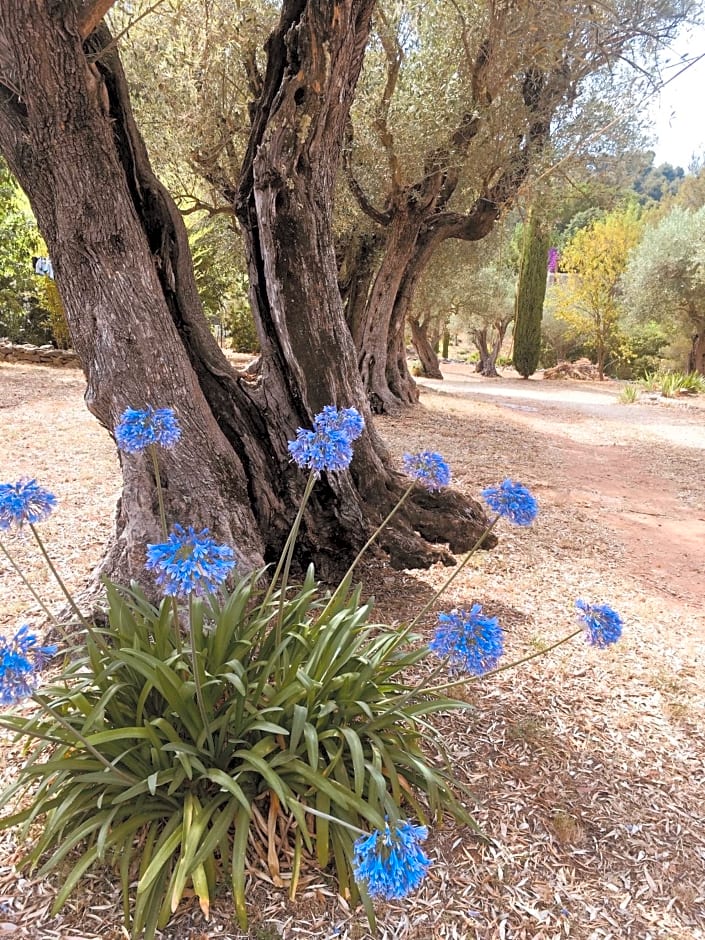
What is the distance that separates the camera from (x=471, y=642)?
6.21ft

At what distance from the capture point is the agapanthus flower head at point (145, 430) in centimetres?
180

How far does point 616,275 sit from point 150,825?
27.8 metres

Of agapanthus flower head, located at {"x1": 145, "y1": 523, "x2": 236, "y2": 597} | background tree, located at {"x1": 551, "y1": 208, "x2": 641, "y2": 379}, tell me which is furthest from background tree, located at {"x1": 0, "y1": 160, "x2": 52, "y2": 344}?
background tree, located at {"x1": 551, "y1": 208, "x2": 641, "y2": 379}

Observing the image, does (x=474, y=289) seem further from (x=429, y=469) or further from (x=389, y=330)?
(x=429, y=469)

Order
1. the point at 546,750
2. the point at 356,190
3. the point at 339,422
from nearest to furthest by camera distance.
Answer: the point at 339,422 < the point at 546,750 < the point at 356,190

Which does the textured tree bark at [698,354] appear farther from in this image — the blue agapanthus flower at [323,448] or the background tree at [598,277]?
the blue agapanthus flower at [323,448]

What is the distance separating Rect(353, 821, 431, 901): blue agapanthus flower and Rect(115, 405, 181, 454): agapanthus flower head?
3.81 ft

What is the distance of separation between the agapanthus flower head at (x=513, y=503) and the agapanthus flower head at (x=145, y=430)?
0.98 m

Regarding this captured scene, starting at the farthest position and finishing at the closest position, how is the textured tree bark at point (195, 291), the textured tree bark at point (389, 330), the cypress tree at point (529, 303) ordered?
the cypress tree at point (529, 303) → the textured tree bark at point (389, 330) → the textured tree bark at point (195, 291)

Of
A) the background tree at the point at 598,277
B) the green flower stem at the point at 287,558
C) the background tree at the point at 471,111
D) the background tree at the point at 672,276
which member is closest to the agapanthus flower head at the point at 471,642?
the green flower stem at the point at 287,558

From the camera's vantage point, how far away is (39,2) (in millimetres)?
2771

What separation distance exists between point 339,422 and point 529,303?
2594cm

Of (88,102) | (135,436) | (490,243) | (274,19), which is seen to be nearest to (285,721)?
(135,436)

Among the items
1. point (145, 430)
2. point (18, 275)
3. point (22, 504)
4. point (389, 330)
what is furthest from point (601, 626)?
point (18, 275)
